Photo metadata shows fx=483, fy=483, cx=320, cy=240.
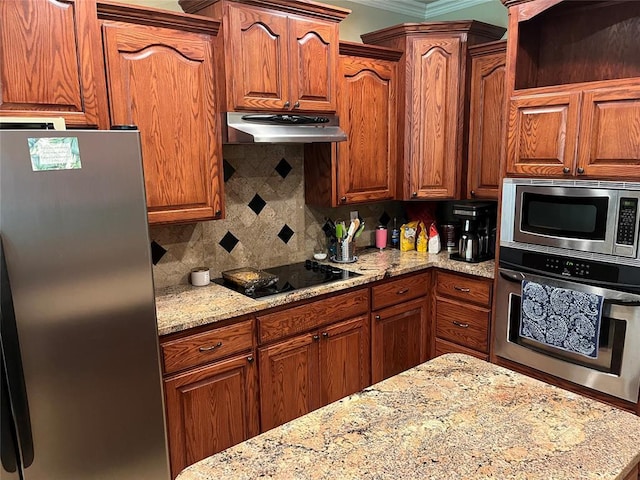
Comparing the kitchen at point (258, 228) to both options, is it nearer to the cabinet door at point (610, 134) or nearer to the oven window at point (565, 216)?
the cabinet door at point (610, 134)

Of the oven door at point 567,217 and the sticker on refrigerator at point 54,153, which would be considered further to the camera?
the oven door at point 567,217

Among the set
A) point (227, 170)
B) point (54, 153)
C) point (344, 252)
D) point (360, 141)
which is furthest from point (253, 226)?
point (54, 153)

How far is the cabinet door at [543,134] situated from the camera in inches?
95.4

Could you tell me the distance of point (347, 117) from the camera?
2.97 meters

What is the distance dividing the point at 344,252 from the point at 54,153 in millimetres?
1942

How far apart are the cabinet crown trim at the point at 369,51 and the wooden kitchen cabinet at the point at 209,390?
5.67 ft

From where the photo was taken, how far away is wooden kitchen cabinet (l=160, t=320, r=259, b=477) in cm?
218

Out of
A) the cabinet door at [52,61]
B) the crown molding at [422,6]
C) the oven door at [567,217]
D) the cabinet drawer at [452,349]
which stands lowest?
the cabinet drawer at [452,349]

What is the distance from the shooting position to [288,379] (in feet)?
8.48

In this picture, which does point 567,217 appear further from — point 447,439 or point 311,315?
point 447,439

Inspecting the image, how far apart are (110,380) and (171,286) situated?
0.93 meters

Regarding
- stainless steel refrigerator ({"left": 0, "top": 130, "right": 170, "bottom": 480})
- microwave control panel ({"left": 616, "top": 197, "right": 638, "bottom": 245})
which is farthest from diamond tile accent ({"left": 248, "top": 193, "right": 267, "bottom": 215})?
microwave control panel ({"left": 616, "top": 197, "right": 638, "bottom": 245})

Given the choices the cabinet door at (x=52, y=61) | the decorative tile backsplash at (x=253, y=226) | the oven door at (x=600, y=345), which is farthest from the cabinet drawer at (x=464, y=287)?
the cabinet door at (x=52, y=61)

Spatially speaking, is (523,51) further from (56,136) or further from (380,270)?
(56,136)
